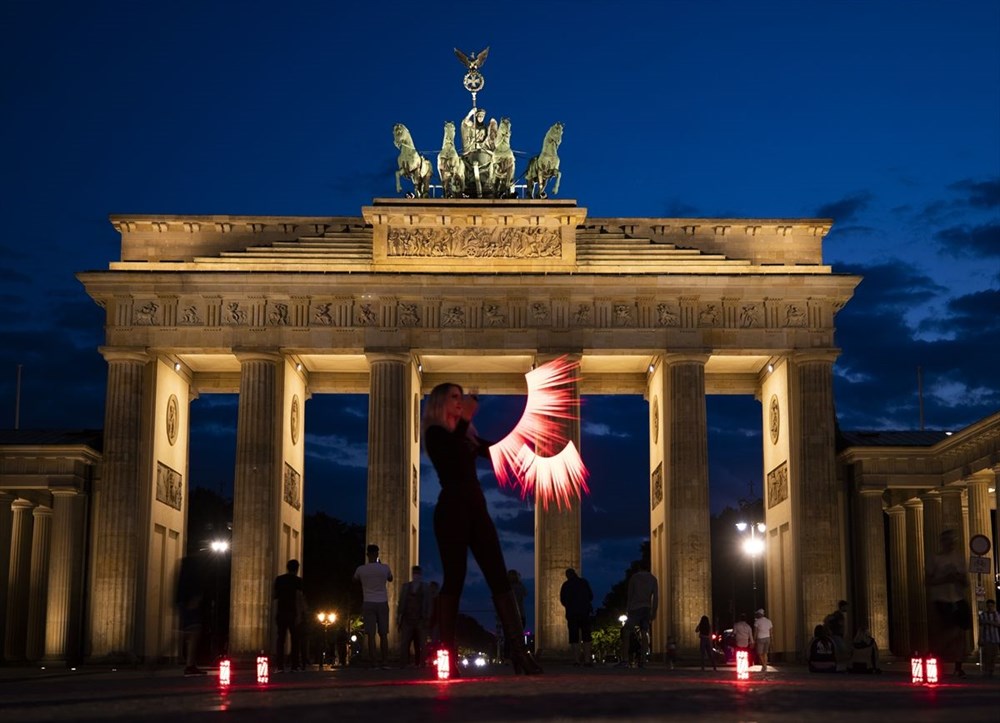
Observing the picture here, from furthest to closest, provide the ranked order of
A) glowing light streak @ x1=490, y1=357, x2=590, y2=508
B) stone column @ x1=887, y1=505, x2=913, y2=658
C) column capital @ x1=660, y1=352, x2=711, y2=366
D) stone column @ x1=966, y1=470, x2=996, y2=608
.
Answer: stone column @ x1=887, y1=505, x2=913, y2=658, column capital @ x1=660, y1=352, x2=711, y2=366, stone column @ x1=966, y1=470, x2=996, y2=608, glowing light streak @ x1=490, y1=357, x2=590, y2=508

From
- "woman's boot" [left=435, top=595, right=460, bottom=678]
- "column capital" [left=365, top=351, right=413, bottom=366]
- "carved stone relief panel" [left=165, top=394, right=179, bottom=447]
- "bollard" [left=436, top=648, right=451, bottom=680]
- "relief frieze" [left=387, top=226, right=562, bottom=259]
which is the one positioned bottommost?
"bollard" [left=436, top=648, right=451, bottom=680]

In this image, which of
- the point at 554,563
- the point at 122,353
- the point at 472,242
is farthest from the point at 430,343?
the point at 122,353

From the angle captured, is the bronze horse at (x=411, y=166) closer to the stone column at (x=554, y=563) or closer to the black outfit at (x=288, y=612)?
the stone column at (x=554, y=563)

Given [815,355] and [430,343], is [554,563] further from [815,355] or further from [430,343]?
[815,355]

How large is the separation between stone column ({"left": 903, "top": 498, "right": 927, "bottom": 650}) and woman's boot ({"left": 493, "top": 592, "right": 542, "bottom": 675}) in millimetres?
39997

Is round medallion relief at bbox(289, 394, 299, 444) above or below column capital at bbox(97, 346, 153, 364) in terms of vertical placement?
below

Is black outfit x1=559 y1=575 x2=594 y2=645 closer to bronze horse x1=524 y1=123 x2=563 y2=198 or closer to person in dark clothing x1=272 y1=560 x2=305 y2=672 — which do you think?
person in dark clothing x1=272 y1=560 x2=305 y2=672

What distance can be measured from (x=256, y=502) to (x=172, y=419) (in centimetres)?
603

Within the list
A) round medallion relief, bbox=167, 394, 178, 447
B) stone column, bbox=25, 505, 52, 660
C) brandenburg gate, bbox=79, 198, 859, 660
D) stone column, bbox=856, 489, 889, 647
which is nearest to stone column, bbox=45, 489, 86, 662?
brandenburg gate, bbox=79, 198, 859, 660

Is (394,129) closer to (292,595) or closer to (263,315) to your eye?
(263,315)

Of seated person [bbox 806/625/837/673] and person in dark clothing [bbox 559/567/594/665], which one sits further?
person in dark clothing [bbox 559/567/594/665]

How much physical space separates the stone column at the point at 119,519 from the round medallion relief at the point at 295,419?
5.68 metres

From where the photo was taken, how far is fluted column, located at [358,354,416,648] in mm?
51531

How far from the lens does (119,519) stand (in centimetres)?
5144
